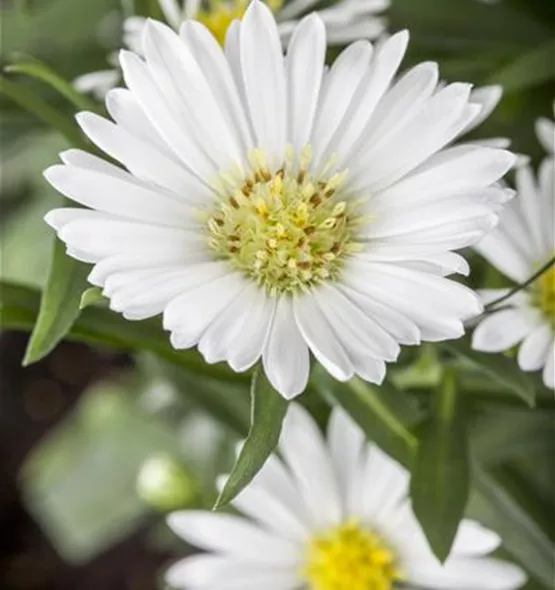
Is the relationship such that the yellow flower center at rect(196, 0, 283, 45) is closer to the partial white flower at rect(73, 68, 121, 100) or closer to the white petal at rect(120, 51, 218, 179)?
the partial white flower at rect(73, 68, 121, 100)

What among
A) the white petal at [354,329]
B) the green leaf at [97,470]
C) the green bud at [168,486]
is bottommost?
the green leaf at [97,470]

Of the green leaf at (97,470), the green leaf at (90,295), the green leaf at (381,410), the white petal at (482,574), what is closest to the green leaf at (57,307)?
the green leaf at (90,295)

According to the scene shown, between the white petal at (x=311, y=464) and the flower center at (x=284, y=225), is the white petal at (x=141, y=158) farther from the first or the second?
the white petal at (x=311, y=464)

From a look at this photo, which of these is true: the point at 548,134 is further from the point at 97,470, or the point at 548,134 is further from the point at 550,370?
the point at 97,470

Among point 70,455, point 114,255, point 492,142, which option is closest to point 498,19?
point 492,142

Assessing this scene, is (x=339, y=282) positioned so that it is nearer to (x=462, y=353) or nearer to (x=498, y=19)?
(x=462, y=353)
